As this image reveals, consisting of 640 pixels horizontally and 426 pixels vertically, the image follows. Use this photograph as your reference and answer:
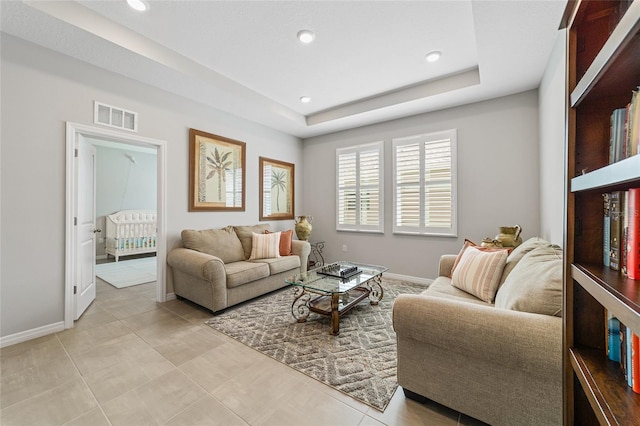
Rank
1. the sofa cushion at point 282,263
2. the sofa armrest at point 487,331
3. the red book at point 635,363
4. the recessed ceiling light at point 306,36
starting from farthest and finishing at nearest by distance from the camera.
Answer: the sofa cushion at point 282,263 < the recessed ceiling light at point 306,36 < the sofa armrest at point 487,331 < the red book at point 635,363

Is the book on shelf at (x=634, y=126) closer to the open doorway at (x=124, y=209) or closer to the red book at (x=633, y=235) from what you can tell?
the red book at (x=633, y=235)

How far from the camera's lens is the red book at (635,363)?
70 centimetres

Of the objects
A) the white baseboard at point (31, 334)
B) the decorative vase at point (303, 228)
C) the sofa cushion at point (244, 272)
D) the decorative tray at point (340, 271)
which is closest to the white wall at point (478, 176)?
the decorative vase at point (303, 228)

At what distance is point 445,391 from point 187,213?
344 cm

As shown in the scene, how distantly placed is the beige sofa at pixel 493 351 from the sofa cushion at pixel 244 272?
2.01 meters

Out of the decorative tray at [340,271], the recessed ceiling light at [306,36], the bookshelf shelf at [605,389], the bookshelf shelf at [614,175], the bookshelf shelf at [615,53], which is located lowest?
the decorative tray at [340,271]

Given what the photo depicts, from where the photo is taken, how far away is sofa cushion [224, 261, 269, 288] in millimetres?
2920

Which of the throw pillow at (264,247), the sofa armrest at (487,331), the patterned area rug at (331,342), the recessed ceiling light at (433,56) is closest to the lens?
the sofa armrest at (487,331)

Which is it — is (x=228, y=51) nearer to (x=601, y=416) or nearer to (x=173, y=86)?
(x=173, y=86)

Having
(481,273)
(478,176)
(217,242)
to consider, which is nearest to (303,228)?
(217,242)

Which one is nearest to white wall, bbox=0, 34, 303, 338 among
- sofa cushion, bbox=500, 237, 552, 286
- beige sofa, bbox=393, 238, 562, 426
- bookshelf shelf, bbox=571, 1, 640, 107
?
beige sofa, bbox=393, 238, 562, 426

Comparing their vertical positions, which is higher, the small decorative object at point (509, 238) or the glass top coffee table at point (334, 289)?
the small decorative object at point (509, 238)

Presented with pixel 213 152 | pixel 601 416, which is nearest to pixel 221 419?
pixel 601 416

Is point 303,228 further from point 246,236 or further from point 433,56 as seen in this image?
point 433,56
